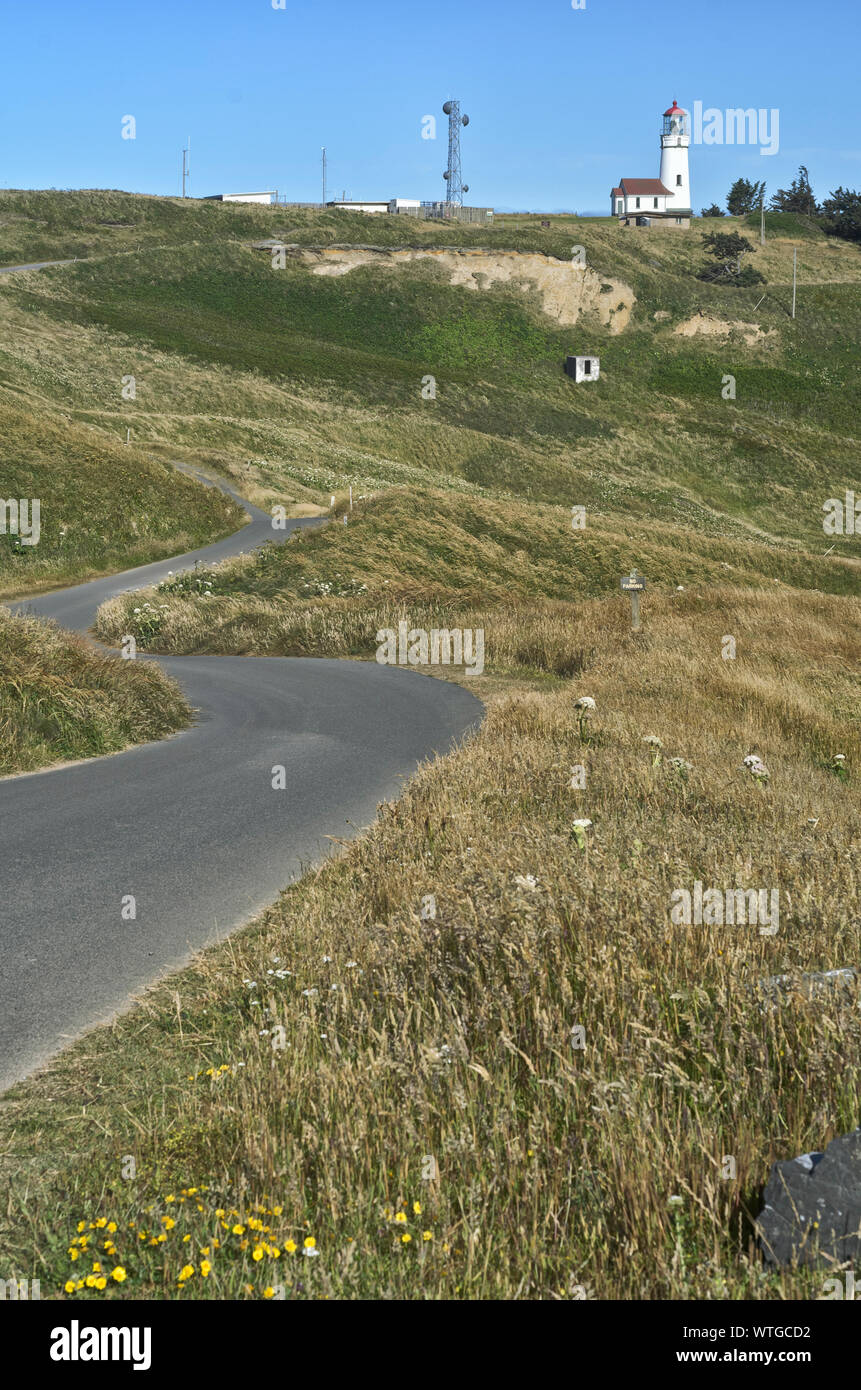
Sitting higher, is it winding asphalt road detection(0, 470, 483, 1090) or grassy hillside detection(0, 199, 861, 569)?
grassy hillside detection(0, 199, 861, 569)

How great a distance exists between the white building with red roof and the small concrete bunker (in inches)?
2592

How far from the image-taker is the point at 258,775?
12.2 m

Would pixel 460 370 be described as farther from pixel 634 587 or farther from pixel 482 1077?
pixel 482 1077

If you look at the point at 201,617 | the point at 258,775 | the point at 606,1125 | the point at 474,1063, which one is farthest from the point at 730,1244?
the point at 201,617

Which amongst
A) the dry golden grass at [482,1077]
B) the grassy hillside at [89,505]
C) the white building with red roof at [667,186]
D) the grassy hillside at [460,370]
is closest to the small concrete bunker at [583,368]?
the grassy hillside at [460,370]

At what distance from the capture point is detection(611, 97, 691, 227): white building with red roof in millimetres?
150750

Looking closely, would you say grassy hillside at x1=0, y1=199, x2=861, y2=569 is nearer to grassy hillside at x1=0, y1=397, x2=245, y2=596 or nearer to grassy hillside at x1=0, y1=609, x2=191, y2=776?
grassy hillside at x1=0, y1=397, x2=245, y2=596

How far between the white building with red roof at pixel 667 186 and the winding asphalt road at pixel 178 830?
14701cm

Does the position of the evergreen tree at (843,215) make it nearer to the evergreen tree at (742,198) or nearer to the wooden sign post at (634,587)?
the evergreen tree at (742,198)

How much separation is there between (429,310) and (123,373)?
1496 inches

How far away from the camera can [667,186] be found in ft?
509

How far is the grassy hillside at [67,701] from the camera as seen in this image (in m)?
13.3

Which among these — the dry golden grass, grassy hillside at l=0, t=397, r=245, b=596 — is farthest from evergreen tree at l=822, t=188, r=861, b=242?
the dry golden grass
